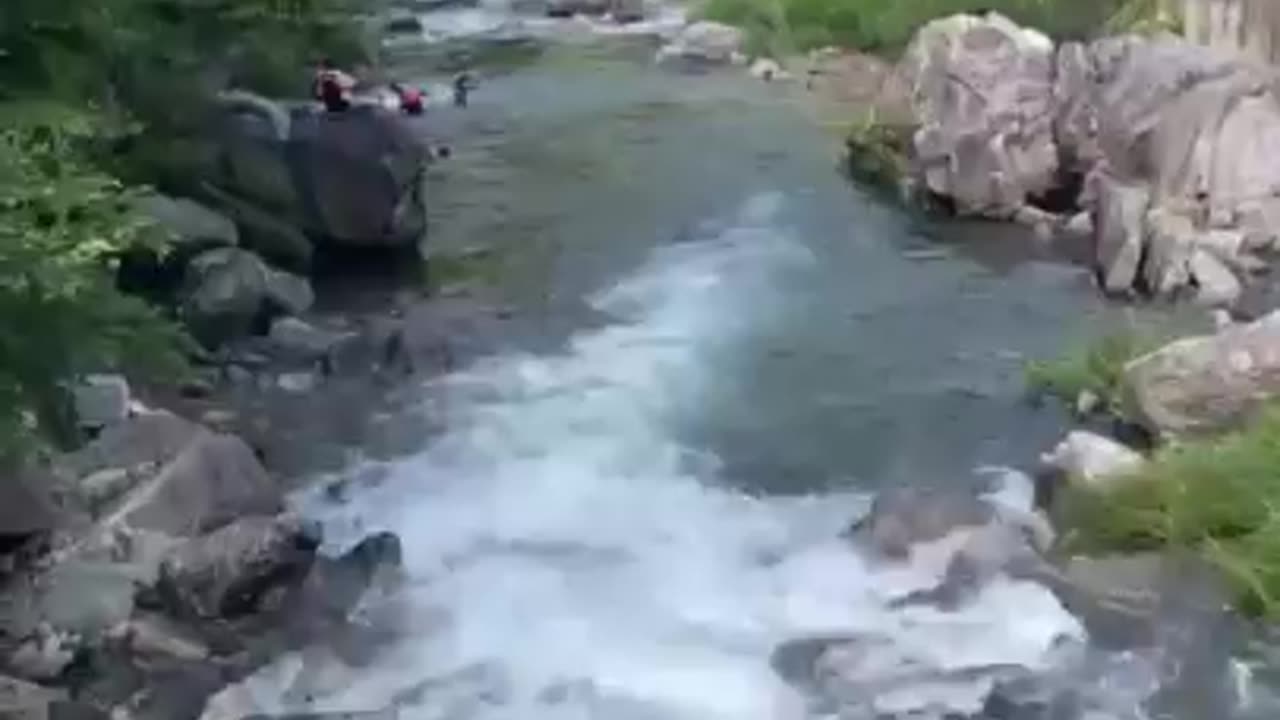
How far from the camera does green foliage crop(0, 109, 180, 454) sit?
22.5 feet

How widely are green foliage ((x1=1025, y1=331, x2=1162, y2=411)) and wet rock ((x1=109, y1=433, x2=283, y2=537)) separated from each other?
4.30 meters

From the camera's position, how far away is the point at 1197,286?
13.6m

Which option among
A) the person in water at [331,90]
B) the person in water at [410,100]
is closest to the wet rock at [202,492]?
the person in water at [331,90]

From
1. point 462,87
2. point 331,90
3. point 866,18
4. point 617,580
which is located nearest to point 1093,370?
point 617,580

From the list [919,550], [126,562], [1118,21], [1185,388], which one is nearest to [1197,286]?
[1185,388]

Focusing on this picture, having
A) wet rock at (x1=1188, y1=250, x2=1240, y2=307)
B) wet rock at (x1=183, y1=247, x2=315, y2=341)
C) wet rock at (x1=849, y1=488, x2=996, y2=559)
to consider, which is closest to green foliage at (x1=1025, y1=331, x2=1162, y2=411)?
wet rock at (x1=1188, y1=250, x2=1240, y2=307)

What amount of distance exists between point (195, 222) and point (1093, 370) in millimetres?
5925

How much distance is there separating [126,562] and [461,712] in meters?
1.74

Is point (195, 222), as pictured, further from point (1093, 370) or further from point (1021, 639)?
point (1021, 639)

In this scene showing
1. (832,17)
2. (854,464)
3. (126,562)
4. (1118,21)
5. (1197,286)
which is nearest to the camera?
(126,562)

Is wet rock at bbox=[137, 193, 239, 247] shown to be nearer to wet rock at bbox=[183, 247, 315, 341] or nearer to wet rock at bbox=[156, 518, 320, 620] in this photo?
wet rock at bbox=[183, 247, 315, 341]

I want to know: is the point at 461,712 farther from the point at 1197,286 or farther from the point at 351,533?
the point at 1197,286

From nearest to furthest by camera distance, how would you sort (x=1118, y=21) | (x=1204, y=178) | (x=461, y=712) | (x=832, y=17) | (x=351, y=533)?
(x=461, y=712), (x=351, y=533), (x=1204, y=178), (x=1118, y=21), (x=832, y=17)

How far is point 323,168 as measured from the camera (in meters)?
15.0
